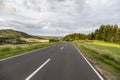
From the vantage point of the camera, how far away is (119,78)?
25.8 ft

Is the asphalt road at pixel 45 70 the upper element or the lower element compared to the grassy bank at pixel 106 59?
upper

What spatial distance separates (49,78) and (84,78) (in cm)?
159

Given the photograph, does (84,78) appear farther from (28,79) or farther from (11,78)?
(11,78)

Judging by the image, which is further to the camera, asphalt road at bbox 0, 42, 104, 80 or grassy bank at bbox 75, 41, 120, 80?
grassy bank at bbox 75, 41, 120, 80

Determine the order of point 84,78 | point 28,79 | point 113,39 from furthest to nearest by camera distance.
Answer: point 113,39 → point 84,78 → point 28,79

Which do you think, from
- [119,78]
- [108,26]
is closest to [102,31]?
[108,26]

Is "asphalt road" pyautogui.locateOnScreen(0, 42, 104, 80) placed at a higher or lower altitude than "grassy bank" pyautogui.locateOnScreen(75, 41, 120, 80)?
higher

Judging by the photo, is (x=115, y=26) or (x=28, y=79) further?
(x=115, y=26)

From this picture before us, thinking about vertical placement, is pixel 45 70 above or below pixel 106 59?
above

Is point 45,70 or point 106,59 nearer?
point 45,70

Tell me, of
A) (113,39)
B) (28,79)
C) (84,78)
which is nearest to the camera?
(28,79)

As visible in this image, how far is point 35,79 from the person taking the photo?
6926 mm

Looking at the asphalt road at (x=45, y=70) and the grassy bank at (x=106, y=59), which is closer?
the asphalt road at (x=45, y=70)

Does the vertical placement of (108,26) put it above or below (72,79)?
Answer: above
